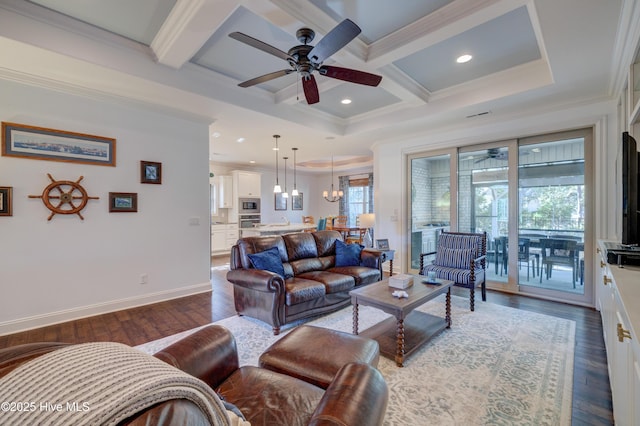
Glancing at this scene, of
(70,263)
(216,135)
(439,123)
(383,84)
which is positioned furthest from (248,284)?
(439,123)

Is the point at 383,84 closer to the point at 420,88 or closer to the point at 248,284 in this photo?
the point at 420,88

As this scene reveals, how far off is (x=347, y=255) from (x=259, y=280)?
157 centimetres

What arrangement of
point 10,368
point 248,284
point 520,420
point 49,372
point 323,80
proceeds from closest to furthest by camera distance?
1. point 49,372
2. point 10,368
3. point 520,420
4. point 248,284
5. point 323,80

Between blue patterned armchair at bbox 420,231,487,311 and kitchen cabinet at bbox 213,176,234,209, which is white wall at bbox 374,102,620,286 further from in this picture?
kitchen cabinet at bbox 213,176,234,209

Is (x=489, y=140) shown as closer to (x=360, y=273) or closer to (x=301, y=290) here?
(x=360, y=273)

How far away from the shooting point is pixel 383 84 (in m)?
3.60

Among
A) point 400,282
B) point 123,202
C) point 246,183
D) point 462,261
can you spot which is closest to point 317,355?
point 400,282

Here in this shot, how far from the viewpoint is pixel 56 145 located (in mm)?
3326

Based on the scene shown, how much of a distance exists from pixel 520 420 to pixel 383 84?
11.3 ft

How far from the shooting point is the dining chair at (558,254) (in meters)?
→ 3.96

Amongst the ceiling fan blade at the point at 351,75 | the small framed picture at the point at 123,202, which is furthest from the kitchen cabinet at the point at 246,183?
the ceiling fan blade at the point at 351,75

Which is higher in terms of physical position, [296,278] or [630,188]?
[630,188]

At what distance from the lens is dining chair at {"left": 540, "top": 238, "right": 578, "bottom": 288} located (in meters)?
3.96

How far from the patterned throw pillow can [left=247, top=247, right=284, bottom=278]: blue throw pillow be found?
230cm
